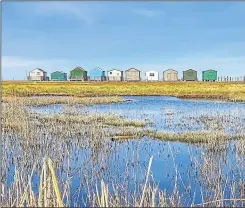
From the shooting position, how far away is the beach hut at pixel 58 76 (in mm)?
92125

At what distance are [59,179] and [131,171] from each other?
2178mm

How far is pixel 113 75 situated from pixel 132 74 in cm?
472

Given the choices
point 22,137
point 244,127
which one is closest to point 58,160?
point 22,137

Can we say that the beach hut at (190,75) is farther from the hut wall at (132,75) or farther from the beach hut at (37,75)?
the beach hut at (37,75)

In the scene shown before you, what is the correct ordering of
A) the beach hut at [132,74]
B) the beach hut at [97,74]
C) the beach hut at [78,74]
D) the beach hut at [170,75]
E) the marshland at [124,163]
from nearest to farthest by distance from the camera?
the marshland at [124,163] → the beach hut at [78,74] → the beach hut at [97,74] → the beach hut at [132,74] → the beach hut at [170,75]

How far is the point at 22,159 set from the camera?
11172 millimetres

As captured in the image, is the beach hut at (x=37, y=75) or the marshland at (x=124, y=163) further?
the beach hut at (x=37, y=75)

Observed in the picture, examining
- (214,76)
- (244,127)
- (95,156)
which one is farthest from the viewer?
(214,76)

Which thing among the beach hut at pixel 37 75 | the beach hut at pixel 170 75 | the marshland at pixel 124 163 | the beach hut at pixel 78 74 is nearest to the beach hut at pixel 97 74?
the beach hut at pixel 78 74

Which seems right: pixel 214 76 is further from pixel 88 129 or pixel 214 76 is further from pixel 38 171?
pixel 38 171

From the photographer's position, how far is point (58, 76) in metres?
92.1

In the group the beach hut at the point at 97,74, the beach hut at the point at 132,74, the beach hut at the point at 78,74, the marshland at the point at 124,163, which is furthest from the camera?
the beach hut at the point at 132,74

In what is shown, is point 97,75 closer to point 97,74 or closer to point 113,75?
point 97,74

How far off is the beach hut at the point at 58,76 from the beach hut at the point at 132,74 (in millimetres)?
16080
